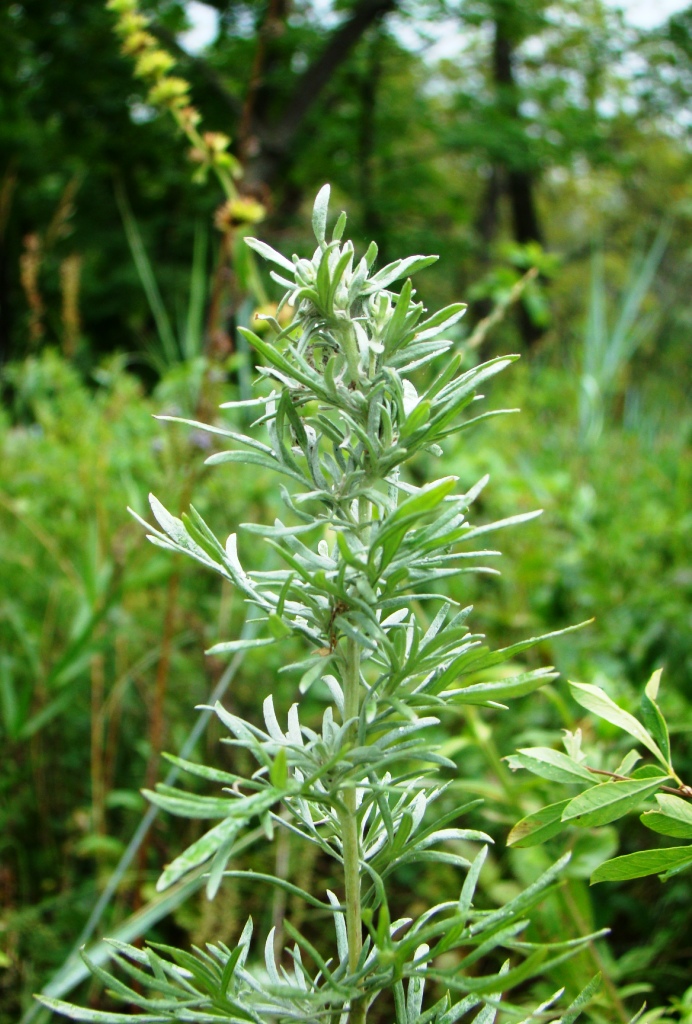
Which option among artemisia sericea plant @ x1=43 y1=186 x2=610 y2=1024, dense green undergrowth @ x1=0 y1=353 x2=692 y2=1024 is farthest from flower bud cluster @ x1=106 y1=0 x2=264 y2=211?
artemisia sericea plant @ x1=43 y1=186 x2=610 y2=1024

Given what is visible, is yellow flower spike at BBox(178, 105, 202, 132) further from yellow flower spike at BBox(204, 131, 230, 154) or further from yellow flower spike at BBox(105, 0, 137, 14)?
yellow flower spike at BBox(105, 0, 137, 14)

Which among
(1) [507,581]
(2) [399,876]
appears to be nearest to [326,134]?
(1) [507,581]

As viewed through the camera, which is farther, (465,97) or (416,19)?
(465,97)

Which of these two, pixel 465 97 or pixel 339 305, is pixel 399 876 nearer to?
pixel 339 305

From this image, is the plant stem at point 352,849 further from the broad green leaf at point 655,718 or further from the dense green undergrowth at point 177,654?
the dense green undergrowth at point 177,654

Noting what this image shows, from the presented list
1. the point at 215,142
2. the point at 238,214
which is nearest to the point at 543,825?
the point at 238,214

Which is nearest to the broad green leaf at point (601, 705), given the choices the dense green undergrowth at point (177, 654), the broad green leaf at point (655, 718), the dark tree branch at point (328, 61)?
the broad green leaf at point (655, 718)
